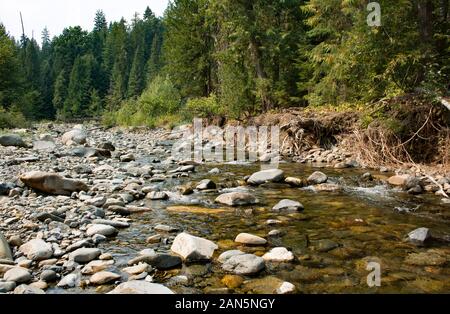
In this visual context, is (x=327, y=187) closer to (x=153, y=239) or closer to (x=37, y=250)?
(x=153, y=239)

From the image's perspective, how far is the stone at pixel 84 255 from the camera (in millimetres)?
3846

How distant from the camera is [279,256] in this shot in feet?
13.1

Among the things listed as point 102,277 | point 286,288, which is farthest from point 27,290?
point 286,288

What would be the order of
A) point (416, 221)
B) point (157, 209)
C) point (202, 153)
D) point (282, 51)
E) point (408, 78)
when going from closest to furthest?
point (416, 221)
point (157, 209)
point (408, 78)
point (202, 153)
point (282, 51)

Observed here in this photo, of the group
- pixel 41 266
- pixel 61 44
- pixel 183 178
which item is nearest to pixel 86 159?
pixel 183 178

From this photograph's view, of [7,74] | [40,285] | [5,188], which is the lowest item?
[40,285]

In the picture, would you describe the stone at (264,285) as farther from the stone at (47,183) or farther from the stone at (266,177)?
the stone at (266,177)

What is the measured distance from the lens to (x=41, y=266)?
12.2 feet

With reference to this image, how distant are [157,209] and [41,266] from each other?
8.07ft

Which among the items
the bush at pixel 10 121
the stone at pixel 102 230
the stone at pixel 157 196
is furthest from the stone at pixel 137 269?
the bush at pixel 10 121

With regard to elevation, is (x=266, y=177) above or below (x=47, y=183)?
Result: below

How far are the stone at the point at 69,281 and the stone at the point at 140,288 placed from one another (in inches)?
21.3

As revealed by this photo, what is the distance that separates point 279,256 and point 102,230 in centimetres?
219
